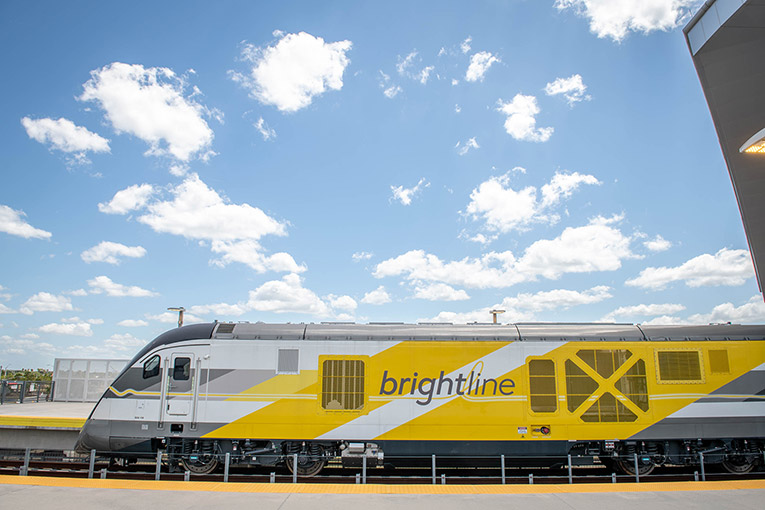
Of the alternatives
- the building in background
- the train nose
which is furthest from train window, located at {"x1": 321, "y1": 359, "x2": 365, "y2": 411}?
the building in background

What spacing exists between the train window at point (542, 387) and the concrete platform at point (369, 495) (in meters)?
2.36

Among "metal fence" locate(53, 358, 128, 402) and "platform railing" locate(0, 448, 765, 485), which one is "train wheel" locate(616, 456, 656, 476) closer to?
"platform railing" locate(0, 448, 765, 485)

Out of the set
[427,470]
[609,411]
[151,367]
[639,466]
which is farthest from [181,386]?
[639,466]

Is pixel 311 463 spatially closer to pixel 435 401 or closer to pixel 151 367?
pixel 435 401

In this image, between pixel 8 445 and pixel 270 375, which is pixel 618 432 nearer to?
pixel 270 375

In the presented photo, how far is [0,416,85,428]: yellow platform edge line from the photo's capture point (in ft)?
55.4

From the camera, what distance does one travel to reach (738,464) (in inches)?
504

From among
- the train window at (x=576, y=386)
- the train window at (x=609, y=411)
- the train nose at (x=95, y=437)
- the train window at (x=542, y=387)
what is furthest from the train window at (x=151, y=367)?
the train window at (x=609, y=411)

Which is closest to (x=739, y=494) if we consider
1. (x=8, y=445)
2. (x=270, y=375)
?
(x=270, y=375)

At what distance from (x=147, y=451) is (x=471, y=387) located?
27.2 ft

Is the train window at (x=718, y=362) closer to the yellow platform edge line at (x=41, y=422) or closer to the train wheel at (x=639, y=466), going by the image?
the train wheel at (x=639, y=466)

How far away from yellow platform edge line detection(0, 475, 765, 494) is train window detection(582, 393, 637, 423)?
2199 mm

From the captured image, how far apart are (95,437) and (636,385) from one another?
13.7m

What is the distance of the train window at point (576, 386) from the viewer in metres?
12.3
